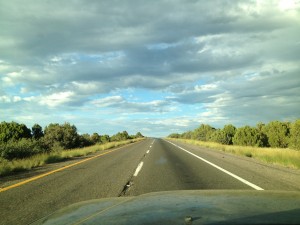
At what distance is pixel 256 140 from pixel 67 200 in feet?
249

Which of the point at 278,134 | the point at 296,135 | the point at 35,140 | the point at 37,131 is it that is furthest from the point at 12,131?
the point at 278,134

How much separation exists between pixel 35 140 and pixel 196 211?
112ft

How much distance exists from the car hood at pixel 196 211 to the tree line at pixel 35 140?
20809 mm

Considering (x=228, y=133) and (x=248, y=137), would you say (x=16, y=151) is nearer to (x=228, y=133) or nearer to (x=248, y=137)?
(x=248, y=137)

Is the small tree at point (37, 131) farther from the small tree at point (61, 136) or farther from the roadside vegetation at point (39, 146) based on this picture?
the small tree at point (61, 136)

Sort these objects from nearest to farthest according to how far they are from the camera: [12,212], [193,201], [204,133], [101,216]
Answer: [101,216] < [193,201] < [12,212] < [204,133]

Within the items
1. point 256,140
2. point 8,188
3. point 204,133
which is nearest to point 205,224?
point 8,188

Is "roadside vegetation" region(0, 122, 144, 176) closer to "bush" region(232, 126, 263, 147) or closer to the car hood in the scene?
the car hood

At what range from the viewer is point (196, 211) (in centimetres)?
362

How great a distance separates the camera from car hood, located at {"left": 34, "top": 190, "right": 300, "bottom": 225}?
3.22 m

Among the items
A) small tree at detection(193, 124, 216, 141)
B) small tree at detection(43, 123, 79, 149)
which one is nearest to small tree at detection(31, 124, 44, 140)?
small tree at detection(43, 123, 79, 149)

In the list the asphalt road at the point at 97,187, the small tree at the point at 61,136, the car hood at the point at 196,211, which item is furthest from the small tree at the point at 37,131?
the car hood at the point at 196,211

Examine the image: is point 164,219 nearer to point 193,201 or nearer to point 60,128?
point 193,201

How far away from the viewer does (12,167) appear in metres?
16.9
